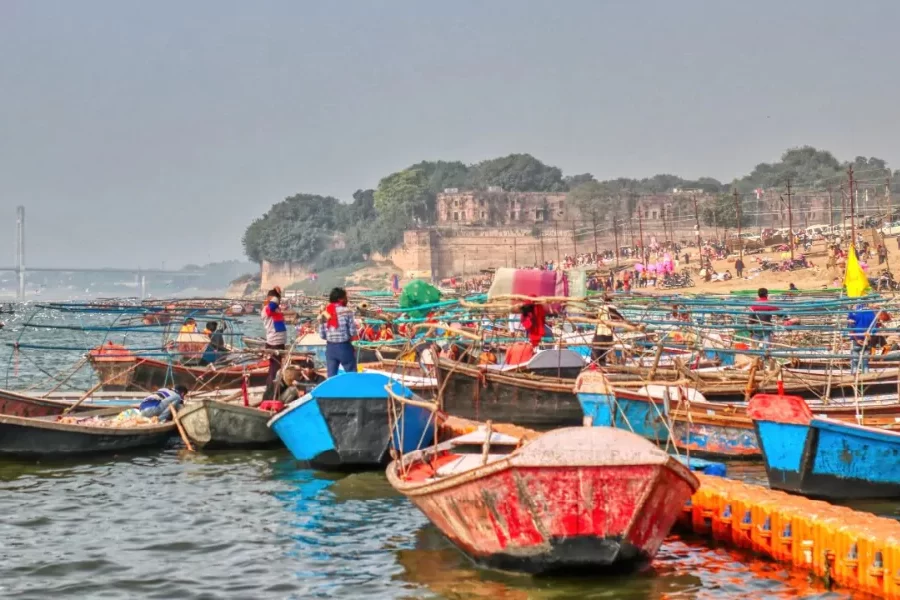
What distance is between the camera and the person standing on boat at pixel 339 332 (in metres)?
16.2

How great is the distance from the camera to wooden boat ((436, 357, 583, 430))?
65.5 ft

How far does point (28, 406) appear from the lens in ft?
60.6

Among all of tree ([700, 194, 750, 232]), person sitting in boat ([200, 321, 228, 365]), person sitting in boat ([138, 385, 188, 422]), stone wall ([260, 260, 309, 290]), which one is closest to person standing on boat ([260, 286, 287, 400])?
person sitting in boat ([138, 385, 188, 422])

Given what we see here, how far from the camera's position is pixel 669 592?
9758 millimetres

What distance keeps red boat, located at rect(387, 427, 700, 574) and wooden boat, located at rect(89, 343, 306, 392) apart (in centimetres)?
1348

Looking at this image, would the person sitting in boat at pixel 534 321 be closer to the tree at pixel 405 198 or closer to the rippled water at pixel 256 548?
the rippled water at pixel 256 548

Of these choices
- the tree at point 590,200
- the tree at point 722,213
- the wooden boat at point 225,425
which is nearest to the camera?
the wooden boat at point 225,425

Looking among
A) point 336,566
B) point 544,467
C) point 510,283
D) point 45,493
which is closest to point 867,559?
point 544,467

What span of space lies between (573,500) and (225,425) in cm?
939

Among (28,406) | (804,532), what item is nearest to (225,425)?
(28,406)

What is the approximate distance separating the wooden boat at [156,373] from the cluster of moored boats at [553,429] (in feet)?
0.29

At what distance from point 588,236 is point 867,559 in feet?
403

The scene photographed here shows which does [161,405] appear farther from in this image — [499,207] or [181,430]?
[499,207]

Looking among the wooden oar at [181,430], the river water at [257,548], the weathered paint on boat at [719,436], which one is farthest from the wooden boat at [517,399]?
the river water at [257,548]
